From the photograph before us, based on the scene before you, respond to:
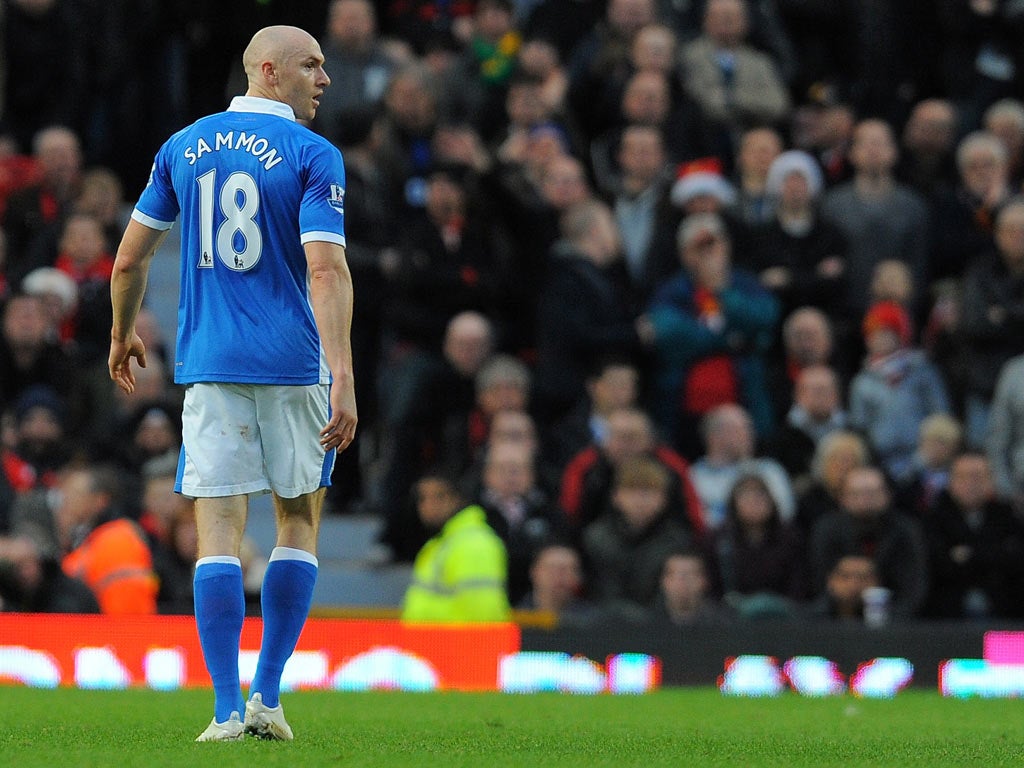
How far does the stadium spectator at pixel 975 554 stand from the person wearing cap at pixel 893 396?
1073 mm

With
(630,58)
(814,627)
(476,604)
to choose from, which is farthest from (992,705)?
(630,58)

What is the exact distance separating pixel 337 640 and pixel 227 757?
4438 mm

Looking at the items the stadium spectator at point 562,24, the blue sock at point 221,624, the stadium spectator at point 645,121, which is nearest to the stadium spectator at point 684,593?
the stadium spectator at point 645,121

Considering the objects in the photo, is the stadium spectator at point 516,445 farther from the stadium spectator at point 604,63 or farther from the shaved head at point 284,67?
the shaved head at point 284,67

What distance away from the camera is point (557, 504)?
1152cm

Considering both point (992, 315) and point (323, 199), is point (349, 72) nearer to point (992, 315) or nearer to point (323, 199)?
point (992, 315)

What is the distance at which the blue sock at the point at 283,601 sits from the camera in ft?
19.9

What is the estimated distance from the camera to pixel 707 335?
12.3m

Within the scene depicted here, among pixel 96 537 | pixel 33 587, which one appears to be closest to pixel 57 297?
pixel 96 537

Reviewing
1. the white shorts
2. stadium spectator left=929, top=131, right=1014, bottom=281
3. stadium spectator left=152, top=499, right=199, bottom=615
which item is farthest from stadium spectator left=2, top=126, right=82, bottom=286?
the white shorts

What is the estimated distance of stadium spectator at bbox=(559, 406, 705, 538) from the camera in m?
11.3

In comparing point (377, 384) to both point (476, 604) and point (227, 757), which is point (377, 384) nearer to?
point (476, 604)

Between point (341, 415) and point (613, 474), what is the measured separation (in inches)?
232

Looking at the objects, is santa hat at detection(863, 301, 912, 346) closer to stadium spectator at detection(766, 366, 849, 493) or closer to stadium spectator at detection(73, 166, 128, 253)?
stadium spectator at detection(766, 366, 849, 493)
